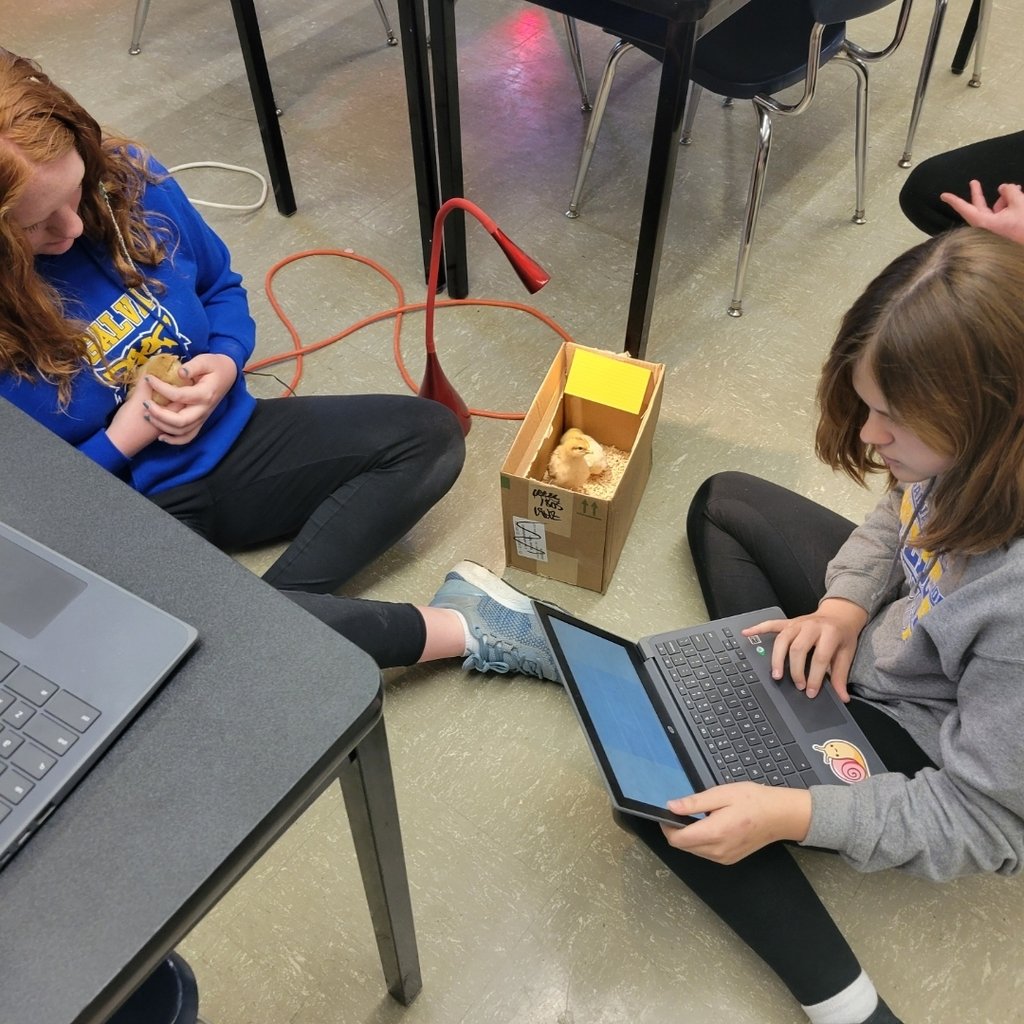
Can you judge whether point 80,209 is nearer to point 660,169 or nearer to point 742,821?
point 660,169

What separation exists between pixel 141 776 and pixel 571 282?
61.4 inches

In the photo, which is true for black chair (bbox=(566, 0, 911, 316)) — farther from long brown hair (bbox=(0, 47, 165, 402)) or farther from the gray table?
the gray table

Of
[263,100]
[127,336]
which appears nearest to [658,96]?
[263,100]

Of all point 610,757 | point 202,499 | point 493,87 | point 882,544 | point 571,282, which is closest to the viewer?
point 610,757

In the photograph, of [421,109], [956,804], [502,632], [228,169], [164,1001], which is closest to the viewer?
[164,1001]

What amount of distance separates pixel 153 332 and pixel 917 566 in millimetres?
1000

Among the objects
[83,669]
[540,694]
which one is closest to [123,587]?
[83,669]

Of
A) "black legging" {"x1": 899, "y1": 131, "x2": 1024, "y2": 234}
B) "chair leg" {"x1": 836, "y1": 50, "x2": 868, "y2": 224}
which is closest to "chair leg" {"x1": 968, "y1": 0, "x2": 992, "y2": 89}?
"chair leg" {"x1": 836, "y1": 50, "x2": 868, "y2": 224}

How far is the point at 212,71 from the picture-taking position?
8.14ft

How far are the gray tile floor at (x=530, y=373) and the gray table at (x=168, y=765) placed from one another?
0.49 metres

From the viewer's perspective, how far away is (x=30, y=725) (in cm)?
57

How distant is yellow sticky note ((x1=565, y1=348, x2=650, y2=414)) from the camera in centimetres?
139

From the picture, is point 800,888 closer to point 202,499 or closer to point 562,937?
point 562,937

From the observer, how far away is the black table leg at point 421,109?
1511 mm
